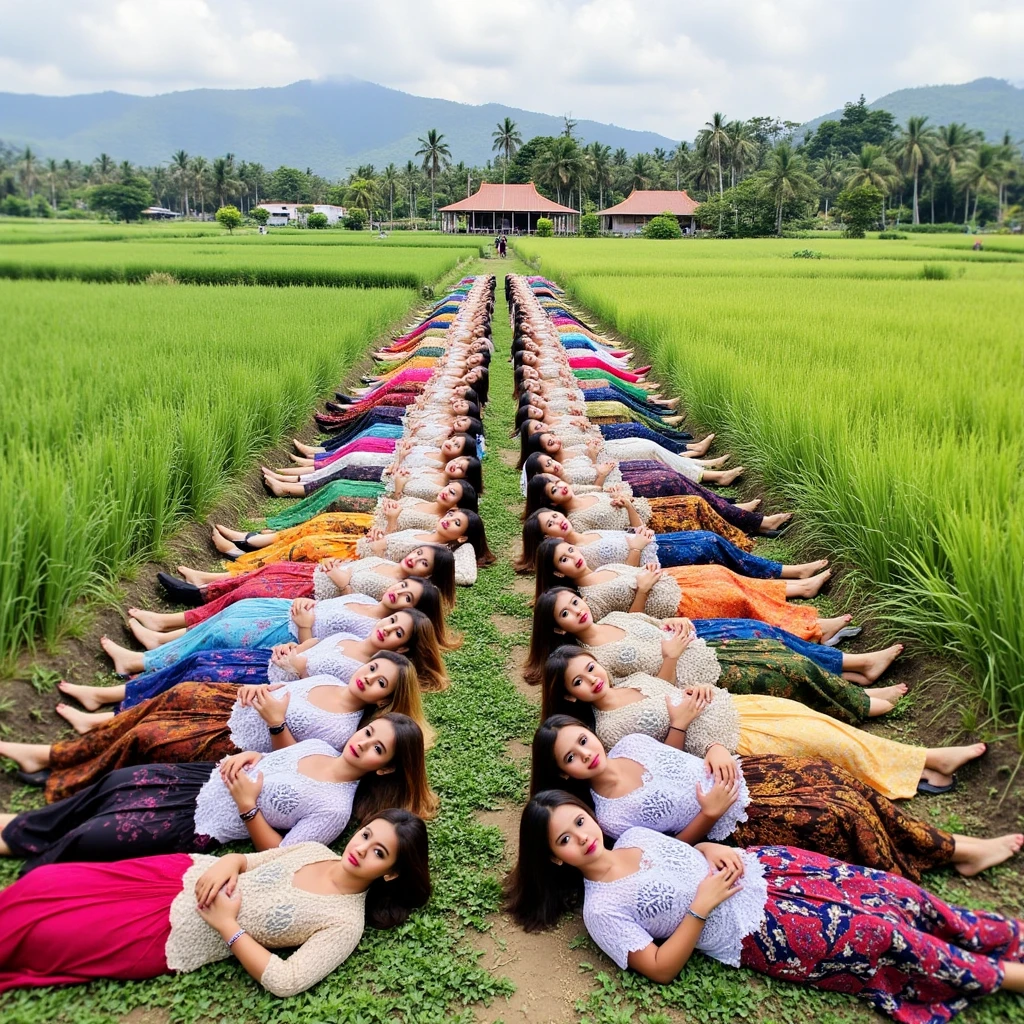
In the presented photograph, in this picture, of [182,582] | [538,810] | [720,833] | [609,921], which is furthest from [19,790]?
[720,833]

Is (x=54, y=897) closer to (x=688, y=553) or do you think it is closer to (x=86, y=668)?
(x=86, y=668)

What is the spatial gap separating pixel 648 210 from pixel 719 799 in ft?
199

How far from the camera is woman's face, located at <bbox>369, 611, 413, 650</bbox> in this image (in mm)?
3340

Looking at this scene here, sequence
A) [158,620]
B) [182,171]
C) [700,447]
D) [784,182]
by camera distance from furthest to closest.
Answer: [182,171], [784,182], [700,447], [158,620]

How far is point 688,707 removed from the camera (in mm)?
2873

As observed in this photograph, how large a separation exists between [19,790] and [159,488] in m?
2.29

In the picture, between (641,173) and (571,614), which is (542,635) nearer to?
(571,614)

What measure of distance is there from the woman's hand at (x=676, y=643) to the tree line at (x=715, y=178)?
4770cm

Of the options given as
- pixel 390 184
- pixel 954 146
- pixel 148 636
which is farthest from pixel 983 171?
pixel 148 636

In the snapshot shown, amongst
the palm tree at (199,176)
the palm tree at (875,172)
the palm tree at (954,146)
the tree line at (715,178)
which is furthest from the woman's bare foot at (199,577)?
the palm tree at (199,176)

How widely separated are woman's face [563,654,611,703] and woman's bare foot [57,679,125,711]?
2.15m

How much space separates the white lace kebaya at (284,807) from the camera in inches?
104

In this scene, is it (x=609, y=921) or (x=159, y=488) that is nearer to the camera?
(x=609, y=921)

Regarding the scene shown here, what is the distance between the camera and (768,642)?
3480 millimetres
